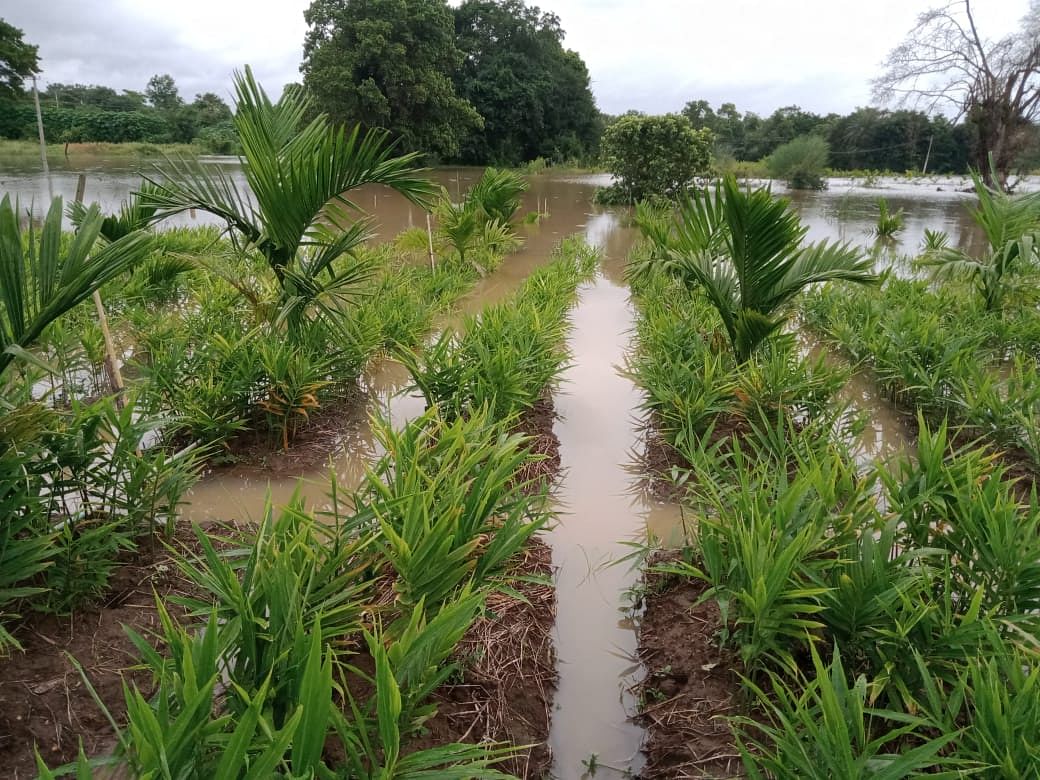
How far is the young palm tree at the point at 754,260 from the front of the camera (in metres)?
3.05

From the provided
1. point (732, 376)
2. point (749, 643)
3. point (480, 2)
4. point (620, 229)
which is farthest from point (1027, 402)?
→ point (480, 2)

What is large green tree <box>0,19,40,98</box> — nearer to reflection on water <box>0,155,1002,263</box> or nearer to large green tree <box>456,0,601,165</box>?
reflection on water <box>0,155,1002,263</box>

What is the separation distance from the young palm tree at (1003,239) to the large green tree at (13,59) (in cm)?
2272

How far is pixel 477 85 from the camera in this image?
28.7 meters

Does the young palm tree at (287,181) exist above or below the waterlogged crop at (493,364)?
above

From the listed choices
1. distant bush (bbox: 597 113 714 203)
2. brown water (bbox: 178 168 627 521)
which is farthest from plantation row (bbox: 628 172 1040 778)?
distant bush (bbox: 597 113 714 203)

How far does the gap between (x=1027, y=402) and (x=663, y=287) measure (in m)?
3.56

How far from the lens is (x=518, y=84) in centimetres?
2908

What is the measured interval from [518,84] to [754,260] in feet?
94.9

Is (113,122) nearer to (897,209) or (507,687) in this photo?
(897,209)

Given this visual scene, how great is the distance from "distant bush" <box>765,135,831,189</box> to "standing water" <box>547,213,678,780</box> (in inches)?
823

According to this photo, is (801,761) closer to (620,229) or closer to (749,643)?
(749,643)

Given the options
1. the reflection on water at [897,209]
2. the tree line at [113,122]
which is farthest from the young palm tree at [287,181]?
the tree line at [113,122]

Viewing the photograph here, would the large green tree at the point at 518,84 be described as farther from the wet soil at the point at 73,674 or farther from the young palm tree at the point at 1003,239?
the wet soil at the point at 73,674
